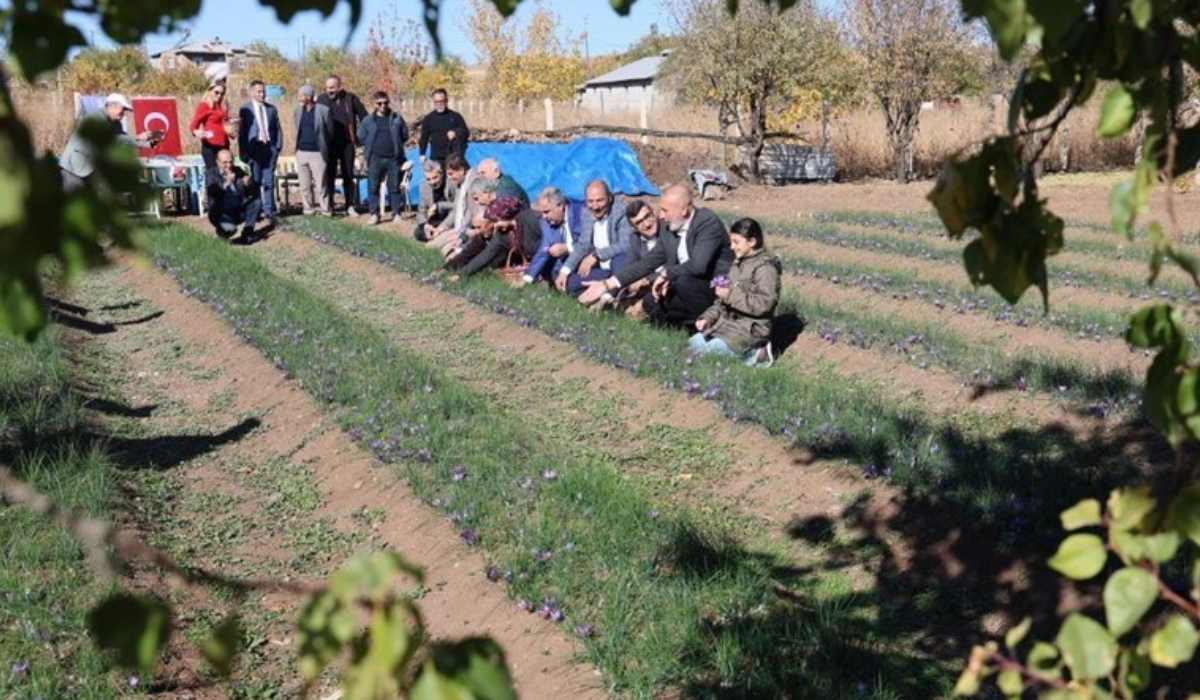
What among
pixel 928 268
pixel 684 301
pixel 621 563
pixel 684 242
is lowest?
pixel 621 563

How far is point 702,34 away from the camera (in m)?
25.6

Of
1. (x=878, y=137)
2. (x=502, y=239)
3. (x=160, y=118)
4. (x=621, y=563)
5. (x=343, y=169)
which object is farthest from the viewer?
(x=878, y=137)

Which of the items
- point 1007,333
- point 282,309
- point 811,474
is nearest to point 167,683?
point 811,474

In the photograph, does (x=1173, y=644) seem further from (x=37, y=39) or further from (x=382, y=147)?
(x=382, y=147)

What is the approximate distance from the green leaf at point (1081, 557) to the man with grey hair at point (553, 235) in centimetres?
934

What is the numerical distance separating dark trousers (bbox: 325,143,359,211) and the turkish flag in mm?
3340

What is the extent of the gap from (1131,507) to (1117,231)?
330 mm

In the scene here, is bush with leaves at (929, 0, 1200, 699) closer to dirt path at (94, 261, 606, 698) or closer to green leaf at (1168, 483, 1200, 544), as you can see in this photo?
green leaf at (1168, 483, 1200, 544)

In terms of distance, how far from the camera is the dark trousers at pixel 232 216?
52.3ft

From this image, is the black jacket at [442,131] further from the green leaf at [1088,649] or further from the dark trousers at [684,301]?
the green leaf at [1088,649]

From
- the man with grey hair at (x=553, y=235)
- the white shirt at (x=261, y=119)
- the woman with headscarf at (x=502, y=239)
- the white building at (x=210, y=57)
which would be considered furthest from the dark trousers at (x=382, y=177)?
the white building at (x=210, y=57)

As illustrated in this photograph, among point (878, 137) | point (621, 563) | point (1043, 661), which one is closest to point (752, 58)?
point (878, 137)

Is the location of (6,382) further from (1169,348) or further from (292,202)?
(292,202)

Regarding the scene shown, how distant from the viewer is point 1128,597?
1.46 meters
